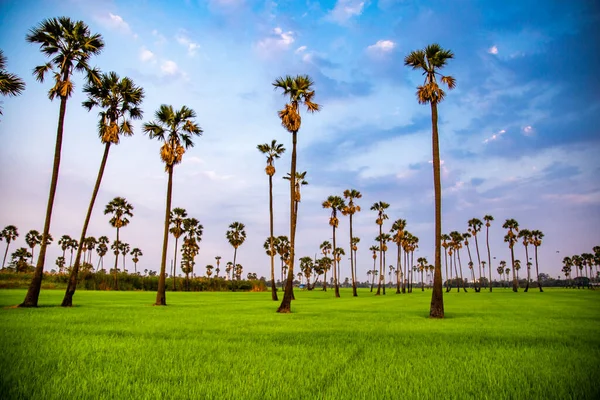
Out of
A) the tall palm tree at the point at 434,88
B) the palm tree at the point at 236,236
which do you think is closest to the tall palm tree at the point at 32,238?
the palm tree at the point at 236,236

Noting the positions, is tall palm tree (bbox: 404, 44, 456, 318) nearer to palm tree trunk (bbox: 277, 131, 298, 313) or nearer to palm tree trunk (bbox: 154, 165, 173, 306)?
palm tree trunk (bbox: 277, 131, 298, 313)

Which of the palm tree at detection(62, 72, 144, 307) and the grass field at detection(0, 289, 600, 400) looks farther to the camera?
Answer: the palm tree at detection(62, 72, 144, 307)

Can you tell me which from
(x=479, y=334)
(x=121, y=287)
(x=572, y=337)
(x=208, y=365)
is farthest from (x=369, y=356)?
(x=121, y=287)

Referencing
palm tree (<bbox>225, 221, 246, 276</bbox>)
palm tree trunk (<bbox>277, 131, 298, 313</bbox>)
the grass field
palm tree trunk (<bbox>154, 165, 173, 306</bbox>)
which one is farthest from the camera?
palm tree (<bbox>225, 221, 246, 276</bbox>)

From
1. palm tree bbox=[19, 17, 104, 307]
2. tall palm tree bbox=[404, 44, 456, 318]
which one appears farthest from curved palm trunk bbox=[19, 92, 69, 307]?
tall palm tree bbox=[404, 44, 456, 318]

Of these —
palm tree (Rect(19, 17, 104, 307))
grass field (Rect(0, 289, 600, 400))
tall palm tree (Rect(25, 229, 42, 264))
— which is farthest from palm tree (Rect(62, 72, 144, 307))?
tall palm tree (Rect(25, 229, 42, 264))

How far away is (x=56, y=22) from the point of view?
26.7 m

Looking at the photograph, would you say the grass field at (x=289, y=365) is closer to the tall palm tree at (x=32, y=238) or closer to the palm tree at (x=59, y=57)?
the palm tree at (x=59, y=57)

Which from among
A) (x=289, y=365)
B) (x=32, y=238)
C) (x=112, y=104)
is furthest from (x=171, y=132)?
(x=32, y=238)

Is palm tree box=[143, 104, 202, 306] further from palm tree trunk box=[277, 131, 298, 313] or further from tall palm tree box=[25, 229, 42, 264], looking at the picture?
tall palm tree box=[25, 229, 42, 264]

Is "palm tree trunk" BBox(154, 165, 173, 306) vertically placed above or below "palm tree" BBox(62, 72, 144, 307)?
below

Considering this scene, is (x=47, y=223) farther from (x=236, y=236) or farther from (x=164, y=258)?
(x=236, y=236)

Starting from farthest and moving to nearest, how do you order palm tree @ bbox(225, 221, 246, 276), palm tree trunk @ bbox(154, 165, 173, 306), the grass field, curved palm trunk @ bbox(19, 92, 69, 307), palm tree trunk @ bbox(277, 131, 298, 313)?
palm tree @ bbox(225, 221, 246, 276) < palm tree trunk @ bbox(154, 165, 173, 306) < palm tree trunk @ bbox(277, 131, 298, 313) < curved palm trunk @ bbox(19, 92, 69, 307) < the grass field

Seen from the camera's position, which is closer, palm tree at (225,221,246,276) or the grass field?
the grass field
